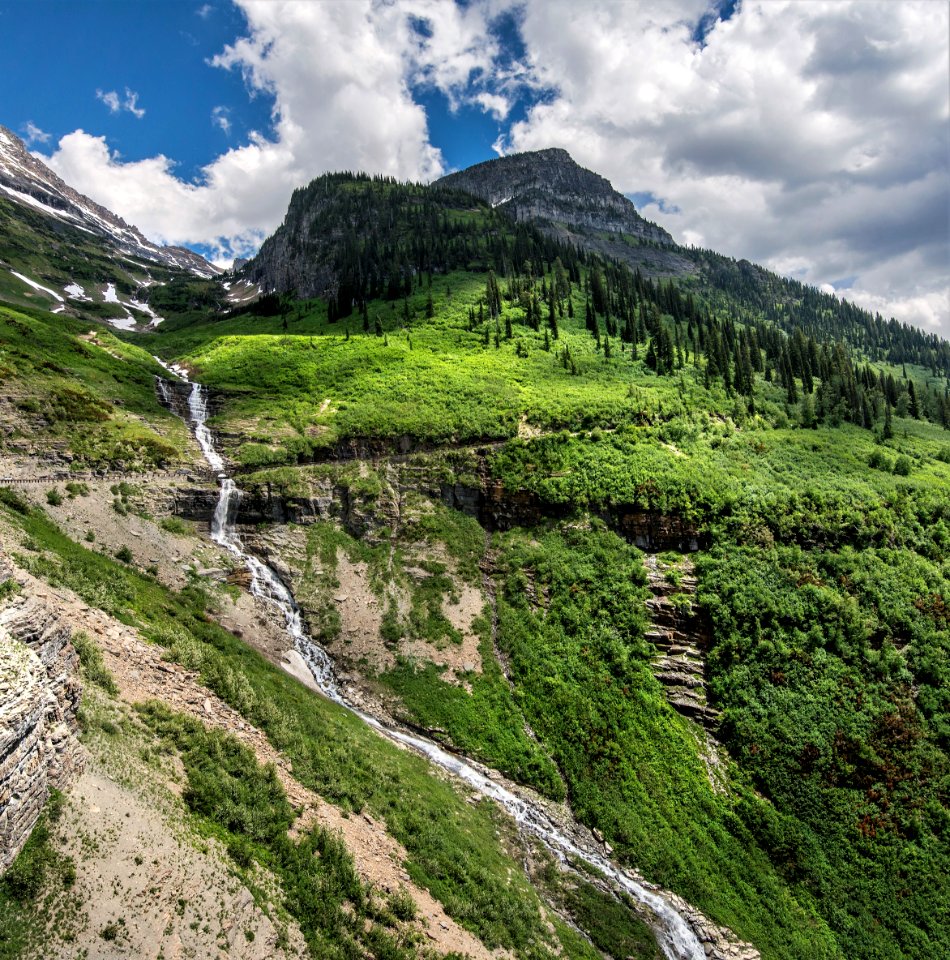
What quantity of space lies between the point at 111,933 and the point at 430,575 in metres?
29.6

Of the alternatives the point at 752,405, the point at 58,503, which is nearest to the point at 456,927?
the point at 58,503

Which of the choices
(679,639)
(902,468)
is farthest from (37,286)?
(902,468)

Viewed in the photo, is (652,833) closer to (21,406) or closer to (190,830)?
(190,830)

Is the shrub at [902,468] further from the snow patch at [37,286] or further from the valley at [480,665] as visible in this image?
the snow patch at [37,286]

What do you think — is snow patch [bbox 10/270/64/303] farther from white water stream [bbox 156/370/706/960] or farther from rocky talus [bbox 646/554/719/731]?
rocky talus [bbox 646/554/719/731]

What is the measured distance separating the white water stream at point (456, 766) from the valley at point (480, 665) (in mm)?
190

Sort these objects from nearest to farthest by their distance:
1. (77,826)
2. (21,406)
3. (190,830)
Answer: (77,826) → (190,830) → (21,406)

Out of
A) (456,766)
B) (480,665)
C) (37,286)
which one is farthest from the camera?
(37,286)

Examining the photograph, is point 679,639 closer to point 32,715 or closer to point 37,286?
point 32,715

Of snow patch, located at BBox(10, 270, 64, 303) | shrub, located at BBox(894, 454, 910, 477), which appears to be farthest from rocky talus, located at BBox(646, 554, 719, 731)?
snow patch, located at BBox(10, 270, 64, 303)

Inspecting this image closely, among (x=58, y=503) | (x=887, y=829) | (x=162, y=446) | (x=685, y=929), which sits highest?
(x=162, y=446)

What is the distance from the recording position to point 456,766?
27.6 m

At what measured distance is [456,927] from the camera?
55.2 ft

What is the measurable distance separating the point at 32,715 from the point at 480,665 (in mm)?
25373
